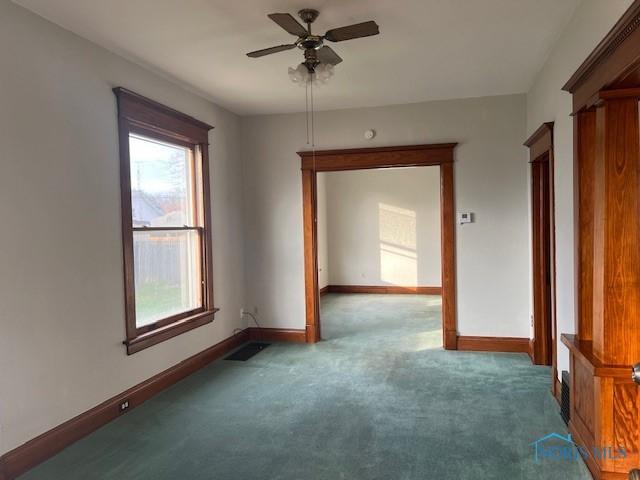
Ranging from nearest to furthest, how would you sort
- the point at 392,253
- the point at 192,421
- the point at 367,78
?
the point at 192,421 < the point at 367,78 < the point at 392,253

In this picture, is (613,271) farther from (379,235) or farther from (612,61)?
(379,235)

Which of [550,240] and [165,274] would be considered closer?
[165,274]

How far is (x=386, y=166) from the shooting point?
17.0 feet

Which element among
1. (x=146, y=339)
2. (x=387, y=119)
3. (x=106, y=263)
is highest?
(x=387, y=119)

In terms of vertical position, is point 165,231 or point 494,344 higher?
point 165,231

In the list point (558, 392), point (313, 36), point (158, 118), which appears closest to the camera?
point (313, 36)

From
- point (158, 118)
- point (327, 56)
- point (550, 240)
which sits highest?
point (327, 56)

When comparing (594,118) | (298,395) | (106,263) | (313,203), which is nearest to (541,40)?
(594,118)

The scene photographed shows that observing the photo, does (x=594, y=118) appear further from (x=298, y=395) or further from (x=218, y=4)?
(x=298, y=395)

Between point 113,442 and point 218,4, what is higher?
point 218,4

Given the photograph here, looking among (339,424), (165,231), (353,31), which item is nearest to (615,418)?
(339,424)

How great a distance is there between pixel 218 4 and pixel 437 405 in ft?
10.5

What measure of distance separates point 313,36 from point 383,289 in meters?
7.02

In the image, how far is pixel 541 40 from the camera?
3.38m
